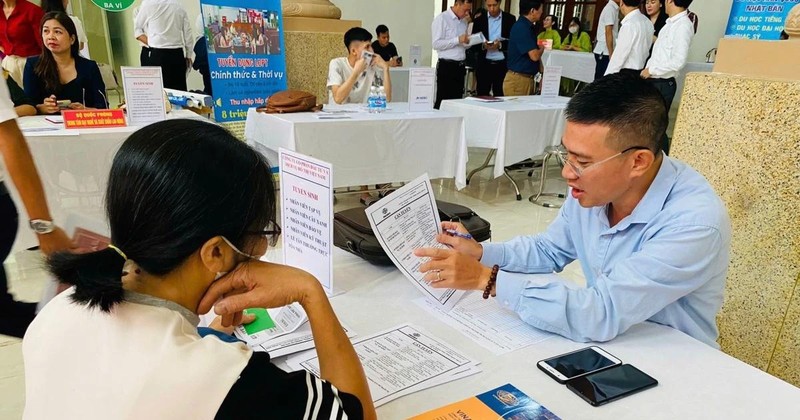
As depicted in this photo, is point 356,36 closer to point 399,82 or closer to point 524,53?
point 524,53

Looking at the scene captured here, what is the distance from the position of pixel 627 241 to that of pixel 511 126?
2736 mm

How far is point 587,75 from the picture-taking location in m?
7.41

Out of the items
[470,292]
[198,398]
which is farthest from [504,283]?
[198,398]

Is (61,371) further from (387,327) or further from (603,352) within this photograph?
(603,352)

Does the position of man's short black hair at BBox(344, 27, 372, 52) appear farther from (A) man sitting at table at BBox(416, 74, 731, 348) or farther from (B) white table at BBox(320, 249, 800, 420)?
(B) white table at BBox(320, 249, 800, 420)

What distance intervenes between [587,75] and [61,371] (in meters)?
7.74

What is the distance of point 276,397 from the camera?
0.63 meters

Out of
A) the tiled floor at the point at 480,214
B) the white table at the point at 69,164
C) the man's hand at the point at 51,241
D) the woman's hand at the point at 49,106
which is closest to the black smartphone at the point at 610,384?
the tiled floor at the point at 480,214

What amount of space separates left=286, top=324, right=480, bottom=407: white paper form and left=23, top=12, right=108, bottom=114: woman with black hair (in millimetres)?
2710

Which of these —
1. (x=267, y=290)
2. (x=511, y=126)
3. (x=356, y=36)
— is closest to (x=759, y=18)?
(x=511, y=126)

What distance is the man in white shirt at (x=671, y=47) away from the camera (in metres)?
4.23

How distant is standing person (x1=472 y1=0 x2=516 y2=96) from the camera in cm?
623

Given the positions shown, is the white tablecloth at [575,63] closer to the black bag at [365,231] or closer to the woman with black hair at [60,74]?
the woman with black hair at [60,74]

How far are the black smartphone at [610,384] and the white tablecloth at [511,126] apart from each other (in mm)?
3004
